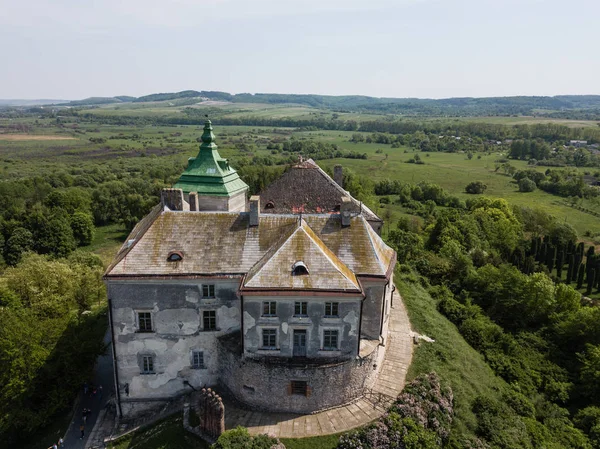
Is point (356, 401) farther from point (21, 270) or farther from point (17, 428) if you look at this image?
point (21, 270)

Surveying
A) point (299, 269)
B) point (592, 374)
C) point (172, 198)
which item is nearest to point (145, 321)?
point (172, 198)

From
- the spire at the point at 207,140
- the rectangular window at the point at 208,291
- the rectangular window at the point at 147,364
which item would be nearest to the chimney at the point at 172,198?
the rectangular window at the point at 208,291

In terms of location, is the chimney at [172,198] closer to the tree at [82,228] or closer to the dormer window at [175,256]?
the dormer window at [175,256]

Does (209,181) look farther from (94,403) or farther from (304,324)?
(94,403)

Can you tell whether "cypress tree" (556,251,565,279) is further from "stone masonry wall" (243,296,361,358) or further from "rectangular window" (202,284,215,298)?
"rectangular window" (202,284,215,298)

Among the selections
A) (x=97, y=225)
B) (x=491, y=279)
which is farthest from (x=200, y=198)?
(x=97, y=225)

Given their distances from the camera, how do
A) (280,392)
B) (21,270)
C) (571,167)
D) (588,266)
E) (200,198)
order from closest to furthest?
(280,392) < (200,198) < (21,270) < (588,266) < (571,167)

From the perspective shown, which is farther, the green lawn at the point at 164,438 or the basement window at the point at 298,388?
the basement window at the point at 298,388
